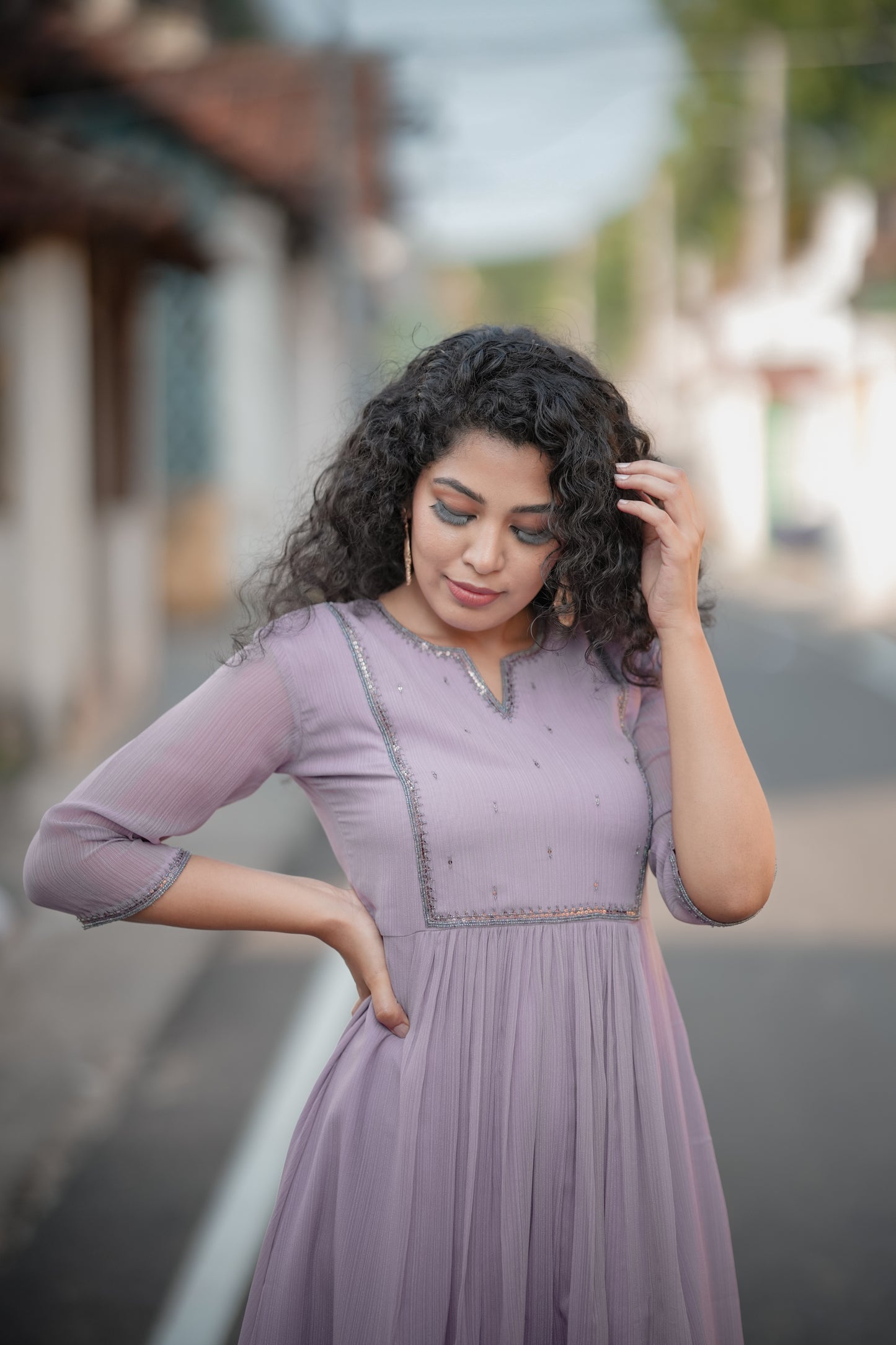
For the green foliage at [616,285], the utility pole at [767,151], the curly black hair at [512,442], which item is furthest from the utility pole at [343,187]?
the green foliage at [616,285]

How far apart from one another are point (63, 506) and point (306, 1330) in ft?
27.5

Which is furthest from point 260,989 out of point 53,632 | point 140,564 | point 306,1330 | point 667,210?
point 667,210

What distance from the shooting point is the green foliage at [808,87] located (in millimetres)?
27031

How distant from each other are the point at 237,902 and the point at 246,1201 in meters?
2.06

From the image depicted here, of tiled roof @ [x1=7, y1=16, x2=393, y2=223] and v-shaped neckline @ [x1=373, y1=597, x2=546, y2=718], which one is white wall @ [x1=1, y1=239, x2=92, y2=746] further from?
v-shaped neckline @ [x1=373, y1=597, x2=546, y2=718]

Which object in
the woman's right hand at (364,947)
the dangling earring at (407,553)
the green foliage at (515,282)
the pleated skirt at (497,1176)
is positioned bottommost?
the pleated skirt at (497,1176)

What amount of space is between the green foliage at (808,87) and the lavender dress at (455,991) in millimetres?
22137

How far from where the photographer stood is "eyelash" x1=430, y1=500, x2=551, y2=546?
1961mm

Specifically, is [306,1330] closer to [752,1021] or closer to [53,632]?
[752,1021]

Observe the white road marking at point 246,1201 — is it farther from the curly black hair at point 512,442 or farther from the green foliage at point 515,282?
the green foliage at point 515,282

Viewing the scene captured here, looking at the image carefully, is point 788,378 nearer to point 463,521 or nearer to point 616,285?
point 463,521

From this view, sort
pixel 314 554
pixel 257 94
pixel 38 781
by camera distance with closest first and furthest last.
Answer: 1. pixel 314 554
2. pixel 38 781
3. pixel 257 94

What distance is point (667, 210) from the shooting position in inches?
1654

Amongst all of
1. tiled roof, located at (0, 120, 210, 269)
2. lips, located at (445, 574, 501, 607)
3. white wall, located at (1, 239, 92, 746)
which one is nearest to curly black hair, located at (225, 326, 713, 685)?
lips, located at (445, 574, 501, 607)
